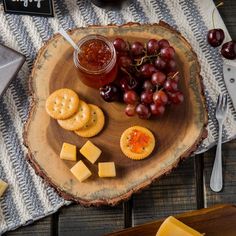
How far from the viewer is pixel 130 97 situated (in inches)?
50.3

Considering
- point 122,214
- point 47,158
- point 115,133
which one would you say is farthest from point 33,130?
point 122,214

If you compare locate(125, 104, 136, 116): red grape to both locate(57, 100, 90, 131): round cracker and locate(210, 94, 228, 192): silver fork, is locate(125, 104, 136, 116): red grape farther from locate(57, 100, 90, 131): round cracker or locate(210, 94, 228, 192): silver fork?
locate(210, 94, 228, 192): silver fork

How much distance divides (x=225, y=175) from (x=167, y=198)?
0.50 ft

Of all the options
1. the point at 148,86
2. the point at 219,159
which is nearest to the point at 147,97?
the point at 148,86

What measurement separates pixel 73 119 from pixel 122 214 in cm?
26

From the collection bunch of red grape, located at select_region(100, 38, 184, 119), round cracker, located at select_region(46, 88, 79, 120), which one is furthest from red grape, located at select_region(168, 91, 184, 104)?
round cracker, located at select_region(46, 88, 79, 120)

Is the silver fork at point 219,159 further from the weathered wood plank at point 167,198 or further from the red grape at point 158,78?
the red grape at point 158,78

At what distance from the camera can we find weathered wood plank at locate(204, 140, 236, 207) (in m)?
1.39

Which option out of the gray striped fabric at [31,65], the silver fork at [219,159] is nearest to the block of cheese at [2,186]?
the gray striped fabric at [31,65]

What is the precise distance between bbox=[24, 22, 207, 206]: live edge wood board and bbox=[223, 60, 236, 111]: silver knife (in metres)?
0.10

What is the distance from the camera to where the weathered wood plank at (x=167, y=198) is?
1.38 m

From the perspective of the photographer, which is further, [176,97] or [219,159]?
[219,159]

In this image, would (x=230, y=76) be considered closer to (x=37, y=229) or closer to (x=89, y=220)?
(x=89, y=220)

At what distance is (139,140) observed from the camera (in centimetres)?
131
